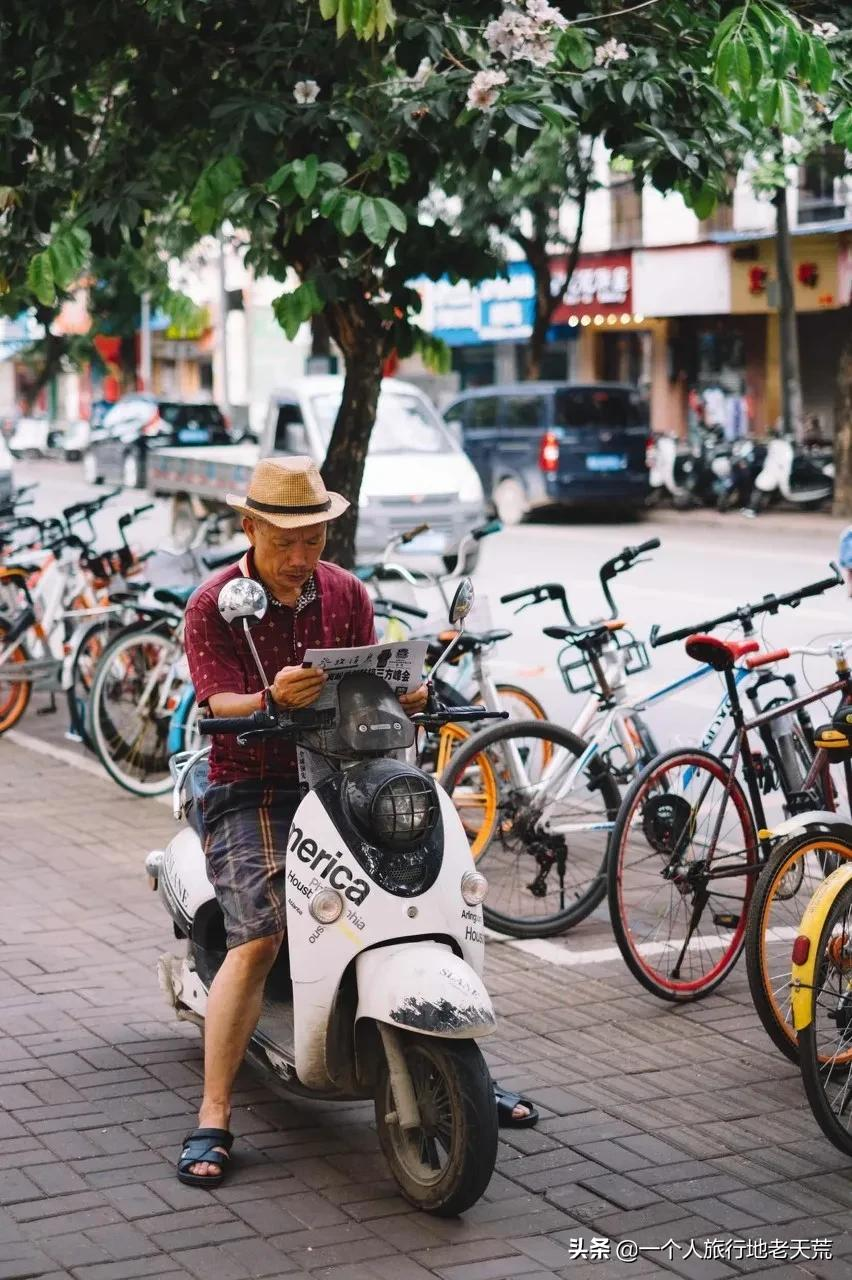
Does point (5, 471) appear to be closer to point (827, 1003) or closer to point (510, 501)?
point (510, 501)

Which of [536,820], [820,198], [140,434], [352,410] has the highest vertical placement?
[820,198]

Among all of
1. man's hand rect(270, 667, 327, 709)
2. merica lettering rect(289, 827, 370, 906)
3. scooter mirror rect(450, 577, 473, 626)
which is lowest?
merica lettering rect(289, 827, 370, 906)

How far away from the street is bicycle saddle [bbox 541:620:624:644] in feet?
2.44

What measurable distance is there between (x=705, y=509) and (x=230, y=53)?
2062 centimetres

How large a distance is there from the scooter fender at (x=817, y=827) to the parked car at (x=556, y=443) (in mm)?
20645

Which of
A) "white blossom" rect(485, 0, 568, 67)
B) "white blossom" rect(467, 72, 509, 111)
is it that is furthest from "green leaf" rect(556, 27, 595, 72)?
"white blossom" rect(467, 72, 509, 111)

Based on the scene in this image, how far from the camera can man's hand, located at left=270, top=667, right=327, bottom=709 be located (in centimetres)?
448

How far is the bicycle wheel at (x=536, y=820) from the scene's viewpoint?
691cm

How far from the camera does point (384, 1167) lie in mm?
4758

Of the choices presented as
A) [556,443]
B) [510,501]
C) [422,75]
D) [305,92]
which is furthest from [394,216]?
[510,501]

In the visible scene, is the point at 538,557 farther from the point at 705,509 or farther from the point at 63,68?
the point at 63,68

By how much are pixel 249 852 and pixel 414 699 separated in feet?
1.82

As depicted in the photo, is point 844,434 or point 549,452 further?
point 549,452

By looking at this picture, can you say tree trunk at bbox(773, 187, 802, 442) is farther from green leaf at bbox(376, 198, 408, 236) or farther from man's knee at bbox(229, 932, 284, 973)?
man's knee at bbox(229, 932, 284, 973)
